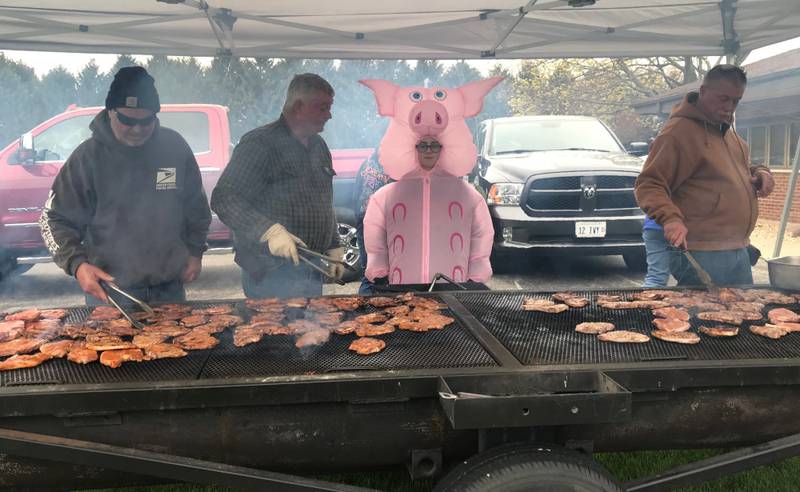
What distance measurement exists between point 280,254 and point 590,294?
152 cm

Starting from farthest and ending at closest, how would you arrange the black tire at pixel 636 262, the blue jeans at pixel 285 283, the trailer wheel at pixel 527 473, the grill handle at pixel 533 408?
the black tire at pixel 636 262 < the blue jeans at pixel 285 283 < the trailer wheel at pixel 527 473 < the grill handle at pixel 533 408

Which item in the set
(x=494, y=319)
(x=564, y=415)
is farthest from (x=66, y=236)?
(x=564, y=415)

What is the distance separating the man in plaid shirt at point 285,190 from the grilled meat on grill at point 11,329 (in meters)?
1.04

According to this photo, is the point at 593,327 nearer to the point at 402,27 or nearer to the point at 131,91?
the point at 131,91

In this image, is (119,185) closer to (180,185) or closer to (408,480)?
(180,185)

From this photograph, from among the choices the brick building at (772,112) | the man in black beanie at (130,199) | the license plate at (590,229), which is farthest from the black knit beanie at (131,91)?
the brick building at (772,112)

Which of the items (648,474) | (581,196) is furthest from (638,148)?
(648,474)

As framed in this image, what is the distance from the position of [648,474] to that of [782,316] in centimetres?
122

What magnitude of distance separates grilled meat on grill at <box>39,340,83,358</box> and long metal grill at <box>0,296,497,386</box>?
0.03 metres

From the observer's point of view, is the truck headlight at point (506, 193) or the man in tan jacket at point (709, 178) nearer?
the man in tan jacket at point (709, 178)

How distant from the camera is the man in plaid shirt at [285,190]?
10.5 ft

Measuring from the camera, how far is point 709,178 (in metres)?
3.59

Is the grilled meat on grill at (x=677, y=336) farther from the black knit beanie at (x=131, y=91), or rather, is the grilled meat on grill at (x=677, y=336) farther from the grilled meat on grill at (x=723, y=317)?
the black knit beanie at (x=131, y=91)

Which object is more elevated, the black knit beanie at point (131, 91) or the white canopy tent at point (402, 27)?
the white canopy tent at point (402, 27)
